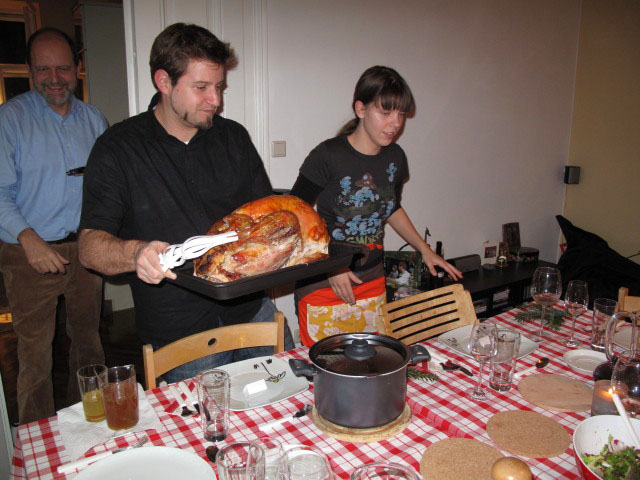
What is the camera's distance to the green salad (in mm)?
859

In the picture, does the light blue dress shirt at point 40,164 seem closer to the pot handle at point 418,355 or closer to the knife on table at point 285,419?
the knife on table at point 285,419

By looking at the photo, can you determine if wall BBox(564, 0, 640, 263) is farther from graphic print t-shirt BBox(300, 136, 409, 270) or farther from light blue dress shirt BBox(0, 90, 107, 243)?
light blue dress shirt BBox(0, 90, 107, 243)

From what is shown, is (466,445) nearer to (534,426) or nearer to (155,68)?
(534,426)

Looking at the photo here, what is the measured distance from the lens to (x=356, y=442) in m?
1.12

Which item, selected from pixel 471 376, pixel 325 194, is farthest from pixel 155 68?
pixel 471 376

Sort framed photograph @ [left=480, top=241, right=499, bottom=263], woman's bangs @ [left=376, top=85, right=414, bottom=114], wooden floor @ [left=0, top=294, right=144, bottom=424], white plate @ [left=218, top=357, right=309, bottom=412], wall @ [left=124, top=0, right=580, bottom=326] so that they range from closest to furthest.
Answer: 1. white plate @ [left=218, top=357, right=309, bottom=412]
2. woman's bangs @ [left=376, top=85, right=414, bottom=114]
3. wall @ [left=124, top=0, right=580, bottom=326]
4. wooden floor @ [left=0, top=294, right=144, bottom=424]
5. framed photograph @ [left=480, top=241, right=499, bottom=263]

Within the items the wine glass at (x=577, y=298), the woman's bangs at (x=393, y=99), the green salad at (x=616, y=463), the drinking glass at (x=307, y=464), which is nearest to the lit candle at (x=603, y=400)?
the green salad at (x=616, y=463)

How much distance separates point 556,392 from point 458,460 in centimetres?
44

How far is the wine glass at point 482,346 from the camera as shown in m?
1.32

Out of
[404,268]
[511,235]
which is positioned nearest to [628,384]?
[404,268]

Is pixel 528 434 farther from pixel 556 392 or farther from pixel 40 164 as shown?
pixel 40 164

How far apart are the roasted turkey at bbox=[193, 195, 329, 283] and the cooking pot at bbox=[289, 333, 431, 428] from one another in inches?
10.2

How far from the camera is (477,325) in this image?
1438 millimetres

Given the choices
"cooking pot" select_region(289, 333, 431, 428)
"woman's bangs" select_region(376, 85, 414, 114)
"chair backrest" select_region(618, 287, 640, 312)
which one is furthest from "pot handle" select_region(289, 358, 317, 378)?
"chair backrest" select_region(618, 287, 640, 312)
